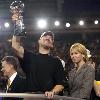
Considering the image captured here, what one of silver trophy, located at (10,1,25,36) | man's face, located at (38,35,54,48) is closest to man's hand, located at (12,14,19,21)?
silver trophy, located at (10,1,25,36)

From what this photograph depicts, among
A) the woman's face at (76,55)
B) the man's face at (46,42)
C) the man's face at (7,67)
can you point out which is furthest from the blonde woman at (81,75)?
the man's face at (7,67)

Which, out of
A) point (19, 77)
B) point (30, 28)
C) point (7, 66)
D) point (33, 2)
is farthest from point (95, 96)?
point (33, 2)

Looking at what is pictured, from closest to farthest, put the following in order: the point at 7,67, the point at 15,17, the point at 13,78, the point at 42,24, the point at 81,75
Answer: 1. the point at 15,17
2. the point at 81,75
3. the point at 13,78
4. the point at 7,67
5. the point at 42,24

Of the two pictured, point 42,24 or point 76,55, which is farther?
point 42,24

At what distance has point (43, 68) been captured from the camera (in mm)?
3070

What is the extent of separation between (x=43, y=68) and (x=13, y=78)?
55 centimetres

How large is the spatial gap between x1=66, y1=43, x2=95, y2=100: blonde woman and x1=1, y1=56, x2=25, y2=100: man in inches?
19.4

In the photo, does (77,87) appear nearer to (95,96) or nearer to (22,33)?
(95,96)

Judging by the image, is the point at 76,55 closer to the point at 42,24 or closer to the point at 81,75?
the point at 81,75

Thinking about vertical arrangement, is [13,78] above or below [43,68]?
below

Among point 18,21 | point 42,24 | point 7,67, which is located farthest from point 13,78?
point 42,24

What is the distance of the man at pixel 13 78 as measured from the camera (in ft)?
10.6

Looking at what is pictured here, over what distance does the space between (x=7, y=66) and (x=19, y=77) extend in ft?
1.31

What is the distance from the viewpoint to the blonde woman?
3.09 m
